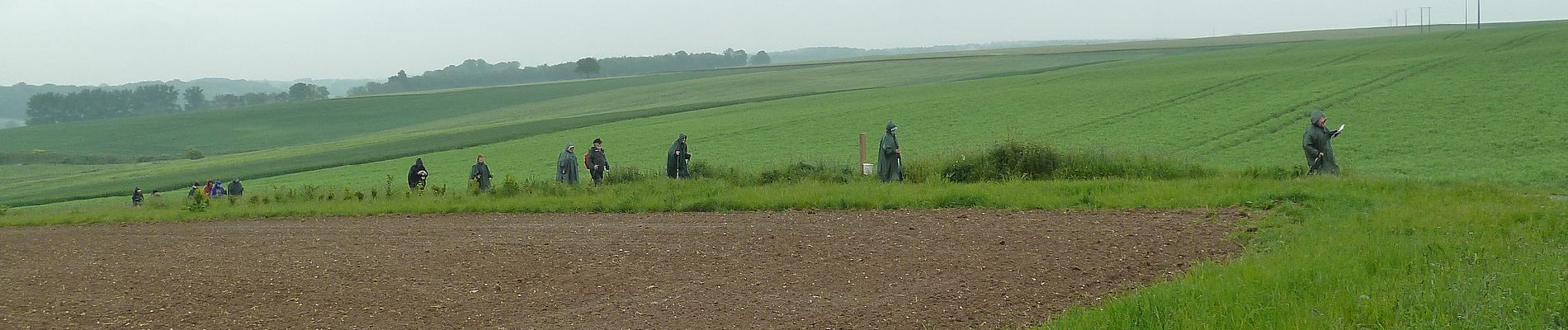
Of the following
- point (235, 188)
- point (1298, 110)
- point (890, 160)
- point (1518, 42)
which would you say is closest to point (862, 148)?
point (890, 160)

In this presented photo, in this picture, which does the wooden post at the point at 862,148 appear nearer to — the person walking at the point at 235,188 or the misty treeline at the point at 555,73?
the person walking at the point at 235,188


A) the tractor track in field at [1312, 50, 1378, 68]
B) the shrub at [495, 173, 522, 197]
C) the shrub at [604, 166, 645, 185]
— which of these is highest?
the shrub at [495, 173, 522, 197]

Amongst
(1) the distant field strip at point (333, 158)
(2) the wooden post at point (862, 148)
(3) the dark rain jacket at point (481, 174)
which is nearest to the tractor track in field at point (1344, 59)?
(1) the distant field strip at point (333, 158)

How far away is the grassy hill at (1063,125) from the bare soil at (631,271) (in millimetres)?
9822

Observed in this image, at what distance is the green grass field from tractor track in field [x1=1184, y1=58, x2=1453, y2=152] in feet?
0.44

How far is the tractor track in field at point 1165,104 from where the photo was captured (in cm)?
3656

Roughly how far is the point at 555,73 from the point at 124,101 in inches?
2052

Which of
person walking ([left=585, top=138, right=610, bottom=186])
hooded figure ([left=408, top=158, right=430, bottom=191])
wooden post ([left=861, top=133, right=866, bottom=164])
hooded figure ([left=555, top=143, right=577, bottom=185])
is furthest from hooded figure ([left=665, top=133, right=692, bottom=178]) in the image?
hooded figure ([left=408, top=158, right=430, bottom=191])

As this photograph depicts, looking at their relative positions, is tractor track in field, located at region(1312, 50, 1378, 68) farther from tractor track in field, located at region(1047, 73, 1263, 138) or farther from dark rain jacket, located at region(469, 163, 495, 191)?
dark rain jacket, located at region(469, 163, 495, 191)

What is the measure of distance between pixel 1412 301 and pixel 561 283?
6.17 metres

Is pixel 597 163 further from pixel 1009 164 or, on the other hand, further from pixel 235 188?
pixel 235 188

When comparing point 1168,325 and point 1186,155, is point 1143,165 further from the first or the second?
point 1168,325

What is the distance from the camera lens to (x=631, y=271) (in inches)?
417

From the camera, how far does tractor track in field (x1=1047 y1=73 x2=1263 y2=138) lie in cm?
3656
